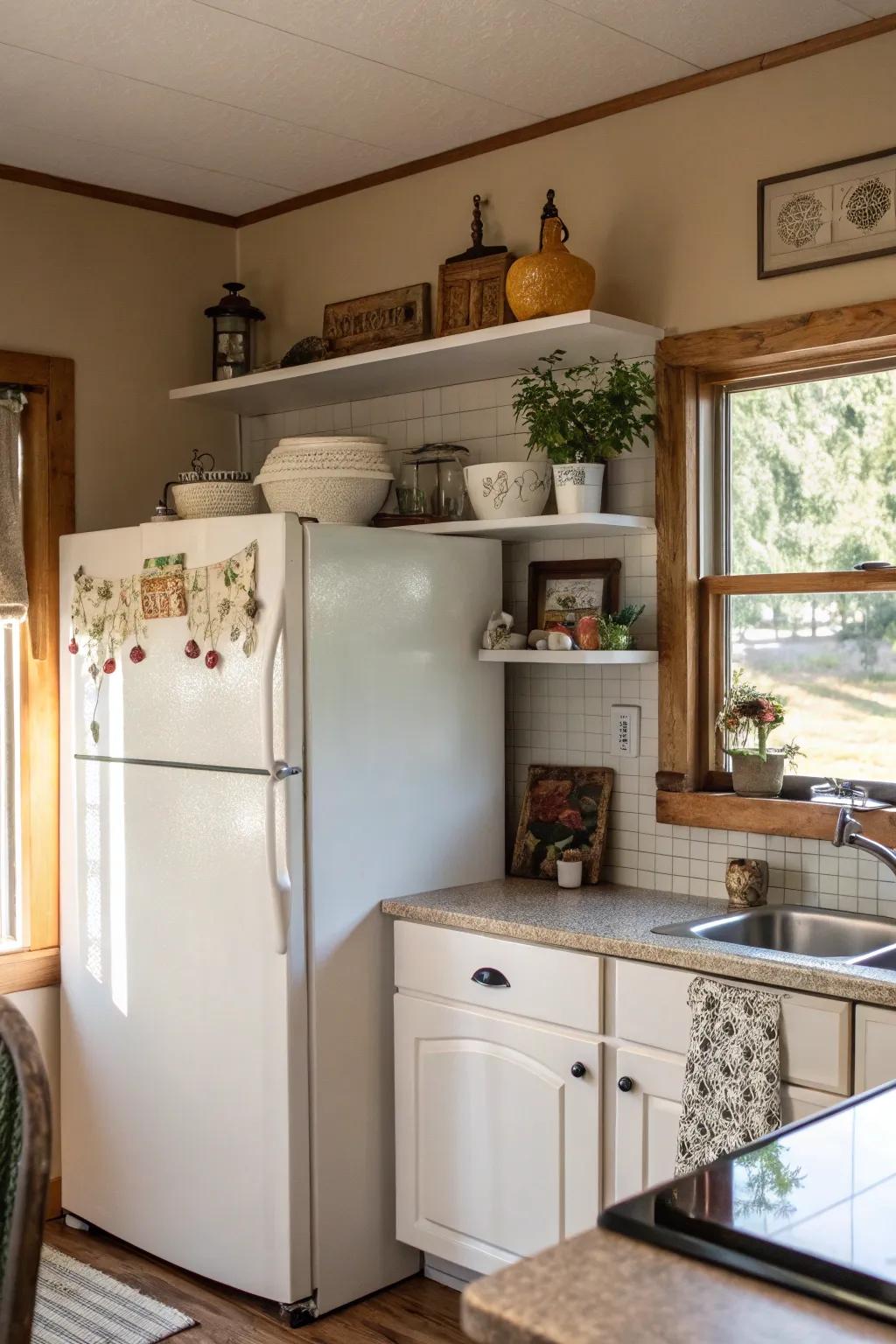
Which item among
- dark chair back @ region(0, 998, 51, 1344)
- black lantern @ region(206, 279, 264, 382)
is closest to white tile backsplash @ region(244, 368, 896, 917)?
black lantern @ region(206, 279, 264, 382)

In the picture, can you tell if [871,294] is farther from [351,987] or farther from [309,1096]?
[309,1096]

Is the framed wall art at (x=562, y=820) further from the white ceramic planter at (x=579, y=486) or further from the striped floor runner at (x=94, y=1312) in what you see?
the striped floor runner at (x=94, y=1312)

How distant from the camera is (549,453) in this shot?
3.08 m

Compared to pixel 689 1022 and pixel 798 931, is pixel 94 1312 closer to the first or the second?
pixel 689 1022

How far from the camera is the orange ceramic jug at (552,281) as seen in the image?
3031 millimetres

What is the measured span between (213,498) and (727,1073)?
1.84m

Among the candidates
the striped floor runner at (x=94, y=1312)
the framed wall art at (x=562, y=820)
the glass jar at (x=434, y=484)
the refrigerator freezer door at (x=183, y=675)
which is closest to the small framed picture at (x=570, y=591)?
the glass jar at (x=434, y=484)

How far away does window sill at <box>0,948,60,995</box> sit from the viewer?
11.4ft

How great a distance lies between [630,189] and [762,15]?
1.75 feet

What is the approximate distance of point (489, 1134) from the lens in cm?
292

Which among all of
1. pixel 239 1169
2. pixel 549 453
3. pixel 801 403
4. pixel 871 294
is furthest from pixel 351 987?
pixel 871 294

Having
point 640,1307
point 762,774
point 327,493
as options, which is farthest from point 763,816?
point 640,1307

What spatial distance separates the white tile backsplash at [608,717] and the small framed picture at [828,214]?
53 centimetres

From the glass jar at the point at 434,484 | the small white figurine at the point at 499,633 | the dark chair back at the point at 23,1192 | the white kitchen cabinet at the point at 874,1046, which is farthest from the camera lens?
the glass jar at the point at 434,484
